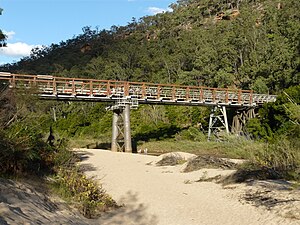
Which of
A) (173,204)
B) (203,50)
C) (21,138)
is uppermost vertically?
(203,50)

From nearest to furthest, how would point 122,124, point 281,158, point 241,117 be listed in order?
point 281,158 < point 122,124 < point 241,117

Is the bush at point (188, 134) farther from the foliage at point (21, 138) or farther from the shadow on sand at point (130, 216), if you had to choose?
the shadow on sand at point (130, 216)

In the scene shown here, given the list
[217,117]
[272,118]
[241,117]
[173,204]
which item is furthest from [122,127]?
[173,204]

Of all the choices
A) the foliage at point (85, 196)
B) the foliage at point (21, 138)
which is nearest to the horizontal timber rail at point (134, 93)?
the foliage at point (21, 138)

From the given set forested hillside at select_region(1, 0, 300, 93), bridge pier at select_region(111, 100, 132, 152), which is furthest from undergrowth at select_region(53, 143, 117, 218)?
forested hillside at select_region(1, 0, 300, 93)

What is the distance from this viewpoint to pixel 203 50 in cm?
4681

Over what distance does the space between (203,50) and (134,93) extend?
23700 mm

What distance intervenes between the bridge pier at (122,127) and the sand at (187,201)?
33.7ft

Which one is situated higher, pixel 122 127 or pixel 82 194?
pixel 122 127

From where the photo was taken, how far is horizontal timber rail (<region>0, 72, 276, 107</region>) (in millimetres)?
22531

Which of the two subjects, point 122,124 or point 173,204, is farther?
point 122,124

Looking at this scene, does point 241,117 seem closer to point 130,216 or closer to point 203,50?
point 203,50

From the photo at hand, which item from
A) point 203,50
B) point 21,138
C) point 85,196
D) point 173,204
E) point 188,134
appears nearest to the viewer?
point 85,196

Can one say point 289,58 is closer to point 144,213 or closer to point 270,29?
point 270,29
